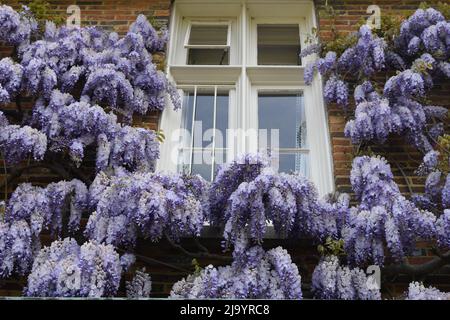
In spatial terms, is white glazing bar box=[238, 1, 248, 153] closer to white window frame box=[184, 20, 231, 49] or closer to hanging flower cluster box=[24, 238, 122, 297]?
white window frame box=[184, 20, 231, 49]

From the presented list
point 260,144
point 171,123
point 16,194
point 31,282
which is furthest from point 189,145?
point 31,282

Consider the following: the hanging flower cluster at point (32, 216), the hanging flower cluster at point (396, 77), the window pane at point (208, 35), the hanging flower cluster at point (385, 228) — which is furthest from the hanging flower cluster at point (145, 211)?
the window pane at point (208, 35)

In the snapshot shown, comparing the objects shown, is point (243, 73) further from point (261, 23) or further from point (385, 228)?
point (385, 228)

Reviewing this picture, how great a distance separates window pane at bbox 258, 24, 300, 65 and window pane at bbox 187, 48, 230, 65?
37cm

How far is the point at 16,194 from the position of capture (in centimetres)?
489

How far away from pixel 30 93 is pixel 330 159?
2667 millimetres

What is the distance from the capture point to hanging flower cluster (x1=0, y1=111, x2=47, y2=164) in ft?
16.6

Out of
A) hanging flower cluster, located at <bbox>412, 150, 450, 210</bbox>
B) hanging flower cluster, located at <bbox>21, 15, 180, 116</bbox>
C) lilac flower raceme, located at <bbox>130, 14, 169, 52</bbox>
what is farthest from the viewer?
lilac flower raceme, located at <bbox>130, 14, 169, 52</bbox>

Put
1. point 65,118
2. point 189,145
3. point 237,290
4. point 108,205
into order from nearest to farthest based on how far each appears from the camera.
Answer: point 237,290 → point 108,205 → point 65,118 → point 189,145

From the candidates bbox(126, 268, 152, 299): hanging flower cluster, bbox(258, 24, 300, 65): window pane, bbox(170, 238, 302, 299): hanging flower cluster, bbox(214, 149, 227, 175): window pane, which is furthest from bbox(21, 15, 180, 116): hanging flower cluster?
bbox(170, 238, 302, 299): hanging flower cluster

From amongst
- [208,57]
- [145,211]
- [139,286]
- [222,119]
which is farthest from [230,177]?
[208,57]

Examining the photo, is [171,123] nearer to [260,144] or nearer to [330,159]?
[260,144]

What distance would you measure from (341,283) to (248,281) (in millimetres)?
683

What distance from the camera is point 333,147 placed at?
5590 mm
